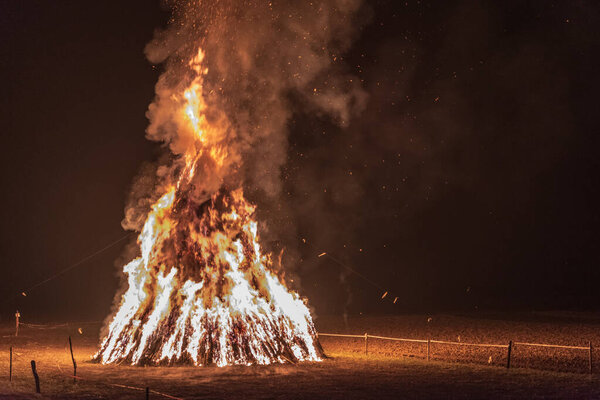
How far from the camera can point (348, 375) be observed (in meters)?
18.3

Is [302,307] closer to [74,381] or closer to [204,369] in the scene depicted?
[204,369]

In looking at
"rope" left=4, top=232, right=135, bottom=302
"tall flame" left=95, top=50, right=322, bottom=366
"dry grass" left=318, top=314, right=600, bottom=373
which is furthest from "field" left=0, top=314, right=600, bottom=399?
"rope" left=4, top=232, right=135, bottom=302

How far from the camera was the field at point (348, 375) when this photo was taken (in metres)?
15.2

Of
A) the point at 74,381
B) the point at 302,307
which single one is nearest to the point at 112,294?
the point at 302,307

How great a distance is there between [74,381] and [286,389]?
5584mm

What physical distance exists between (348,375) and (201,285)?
5678 mm

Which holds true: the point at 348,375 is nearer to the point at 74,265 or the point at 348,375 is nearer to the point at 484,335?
the point at 484,335

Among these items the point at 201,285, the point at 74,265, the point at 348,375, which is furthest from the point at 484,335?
the point at 74,265

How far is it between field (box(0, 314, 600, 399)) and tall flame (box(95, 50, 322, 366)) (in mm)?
888

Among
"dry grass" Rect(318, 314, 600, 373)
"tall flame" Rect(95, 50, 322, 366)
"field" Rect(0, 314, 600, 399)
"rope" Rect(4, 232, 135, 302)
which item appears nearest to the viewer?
"field" Rect(0, 314, 600, 399)

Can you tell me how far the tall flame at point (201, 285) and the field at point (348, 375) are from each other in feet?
2.91

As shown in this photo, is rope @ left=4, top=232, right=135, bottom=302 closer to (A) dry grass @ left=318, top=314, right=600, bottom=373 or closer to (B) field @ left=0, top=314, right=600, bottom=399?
(A) dry grass @ left=318, top=314, right=600, bottom=373

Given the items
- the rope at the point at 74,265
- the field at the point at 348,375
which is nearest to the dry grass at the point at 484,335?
the field at the point at 348,375

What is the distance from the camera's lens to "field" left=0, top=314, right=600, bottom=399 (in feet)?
49.9
